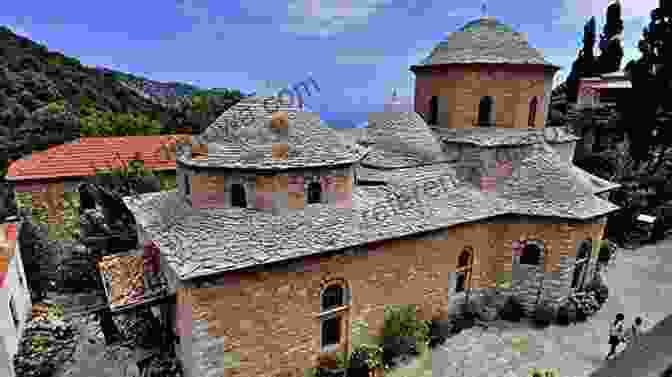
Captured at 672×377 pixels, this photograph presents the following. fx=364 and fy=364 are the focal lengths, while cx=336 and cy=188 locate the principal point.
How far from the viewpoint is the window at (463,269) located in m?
12.8

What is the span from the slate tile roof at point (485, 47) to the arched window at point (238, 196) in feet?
30.5

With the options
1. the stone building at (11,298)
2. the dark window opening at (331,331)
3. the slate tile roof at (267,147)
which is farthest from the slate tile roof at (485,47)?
the stone building at (11,298)

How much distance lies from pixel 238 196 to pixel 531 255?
10.7 m

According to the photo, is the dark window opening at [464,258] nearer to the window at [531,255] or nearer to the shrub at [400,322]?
the window at [531,255]

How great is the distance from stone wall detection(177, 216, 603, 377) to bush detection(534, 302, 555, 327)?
426mm

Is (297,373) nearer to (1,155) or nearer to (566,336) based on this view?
(566,336)

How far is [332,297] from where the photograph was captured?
10320 millimetres

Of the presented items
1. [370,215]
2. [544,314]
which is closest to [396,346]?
[370,215]

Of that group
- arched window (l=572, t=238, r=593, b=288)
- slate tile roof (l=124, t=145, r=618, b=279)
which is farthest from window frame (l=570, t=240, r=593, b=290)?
slate tile roof (l=124, t=145, r=618, b=279)

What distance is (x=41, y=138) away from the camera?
2658 cm

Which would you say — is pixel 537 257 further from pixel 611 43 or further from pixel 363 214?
pixel 611 43

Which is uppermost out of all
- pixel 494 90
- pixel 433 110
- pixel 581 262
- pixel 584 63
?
pixel 584 63

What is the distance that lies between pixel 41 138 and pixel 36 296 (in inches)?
629

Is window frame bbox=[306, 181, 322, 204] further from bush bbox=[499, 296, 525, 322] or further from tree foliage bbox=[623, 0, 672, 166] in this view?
tree foliage bbox=[623, 0, 672, 166]
